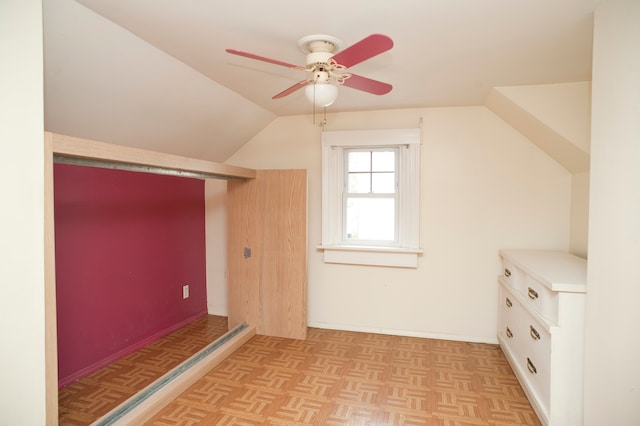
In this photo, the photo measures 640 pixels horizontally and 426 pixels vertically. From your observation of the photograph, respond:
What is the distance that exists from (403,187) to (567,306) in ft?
6.33

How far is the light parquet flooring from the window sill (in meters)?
0.80

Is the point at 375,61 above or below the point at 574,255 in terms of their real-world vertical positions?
above

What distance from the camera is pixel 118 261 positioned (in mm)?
3156

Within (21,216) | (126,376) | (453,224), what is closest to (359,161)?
(453,224)

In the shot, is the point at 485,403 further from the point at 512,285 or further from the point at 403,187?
the point at 403,187

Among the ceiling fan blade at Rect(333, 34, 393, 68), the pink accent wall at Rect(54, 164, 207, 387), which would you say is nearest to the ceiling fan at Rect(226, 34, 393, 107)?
the ceiling fan blade at Rect(333, 34, 393, 68)

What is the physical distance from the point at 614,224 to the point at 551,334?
31.4 inches

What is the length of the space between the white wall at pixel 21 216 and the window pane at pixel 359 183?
9.69 feet

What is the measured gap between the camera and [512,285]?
310 cm

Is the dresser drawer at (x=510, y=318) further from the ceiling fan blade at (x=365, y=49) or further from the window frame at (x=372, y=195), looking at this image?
the ceiling fan blade at (x=365, y=49)

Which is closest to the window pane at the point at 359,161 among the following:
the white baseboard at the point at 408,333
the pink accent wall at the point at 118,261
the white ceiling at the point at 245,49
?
the white ceiling at the point at 245,49

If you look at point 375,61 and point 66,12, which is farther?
point 375,61

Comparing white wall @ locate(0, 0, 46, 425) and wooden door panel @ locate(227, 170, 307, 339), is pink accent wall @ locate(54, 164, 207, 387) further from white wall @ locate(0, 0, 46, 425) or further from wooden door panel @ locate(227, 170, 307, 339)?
white wall @ locate(0, 0, 46, 425)

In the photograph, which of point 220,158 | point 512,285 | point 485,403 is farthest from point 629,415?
point 220,158
